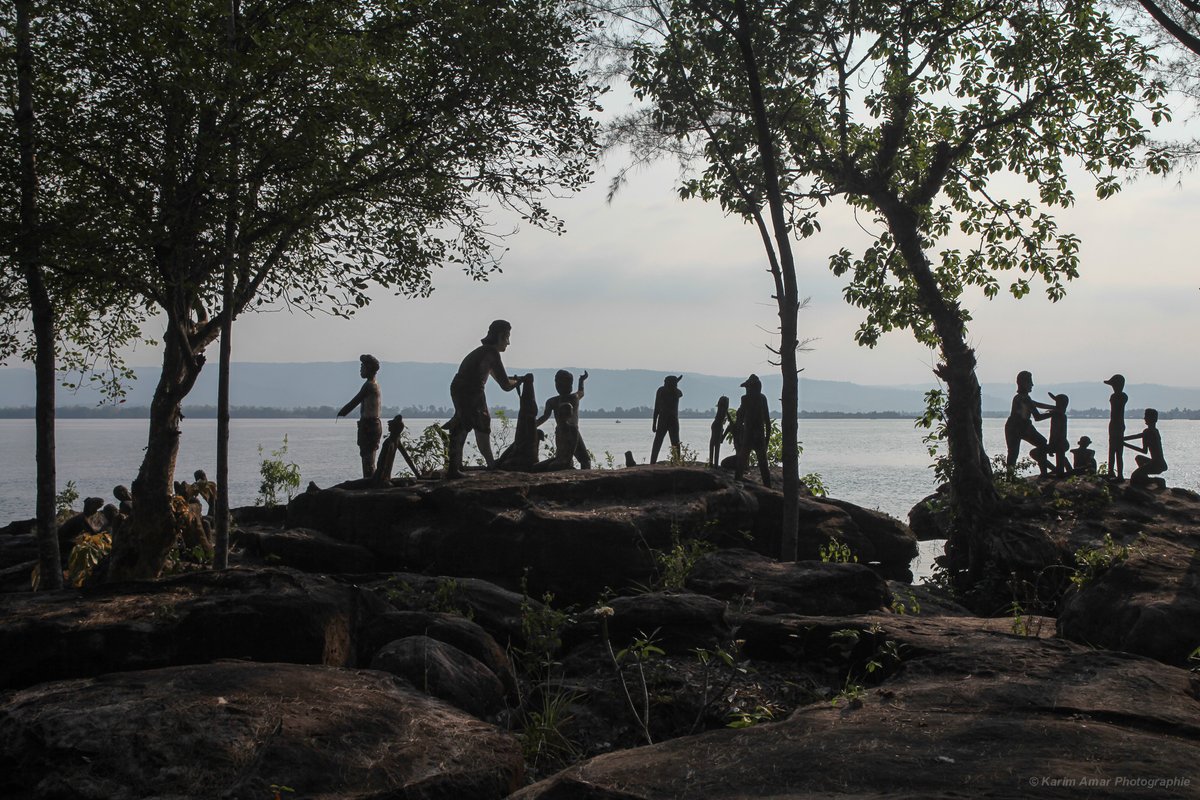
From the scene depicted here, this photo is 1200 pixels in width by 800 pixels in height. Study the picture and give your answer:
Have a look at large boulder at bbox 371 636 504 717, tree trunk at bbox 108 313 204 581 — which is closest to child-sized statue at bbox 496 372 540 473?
tree trunk at bbox 108 313 204 581

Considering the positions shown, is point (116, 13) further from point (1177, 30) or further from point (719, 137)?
point (1177, 30)

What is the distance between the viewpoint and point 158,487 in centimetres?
1123

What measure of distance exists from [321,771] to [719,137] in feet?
47.2

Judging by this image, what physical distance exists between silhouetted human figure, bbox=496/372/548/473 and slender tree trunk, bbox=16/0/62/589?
7717 mm

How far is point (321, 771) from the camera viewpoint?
4.59m

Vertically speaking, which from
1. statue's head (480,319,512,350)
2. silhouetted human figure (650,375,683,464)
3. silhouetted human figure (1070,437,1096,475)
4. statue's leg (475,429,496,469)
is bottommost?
silhouetted human figure (1070,437,1096,475)

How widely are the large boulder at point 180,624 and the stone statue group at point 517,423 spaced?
286 inches

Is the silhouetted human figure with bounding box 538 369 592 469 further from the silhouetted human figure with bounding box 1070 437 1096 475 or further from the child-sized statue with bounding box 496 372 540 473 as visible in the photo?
the silhouetted human figure with bounding box 1070 437 1096 475

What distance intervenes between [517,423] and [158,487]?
723cm

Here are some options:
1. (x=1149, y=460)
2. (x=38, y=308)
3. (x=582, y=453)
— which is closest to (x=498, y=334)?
(x=582, y=453)

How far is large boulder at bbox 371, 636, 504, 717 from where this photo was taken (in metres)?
6.36

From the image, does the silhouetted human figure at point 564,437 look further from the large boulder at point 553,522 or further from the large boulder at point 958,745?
the large boulder at point 958,745

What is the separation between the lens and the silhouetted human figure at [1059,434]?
20.8 meters

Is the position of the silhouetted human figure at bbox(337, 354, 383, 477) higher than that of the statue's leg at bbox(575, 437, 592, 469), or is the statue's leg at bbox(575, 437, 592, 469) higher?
the silhouetted human figure at bbox(337, 354, 383, 477)
